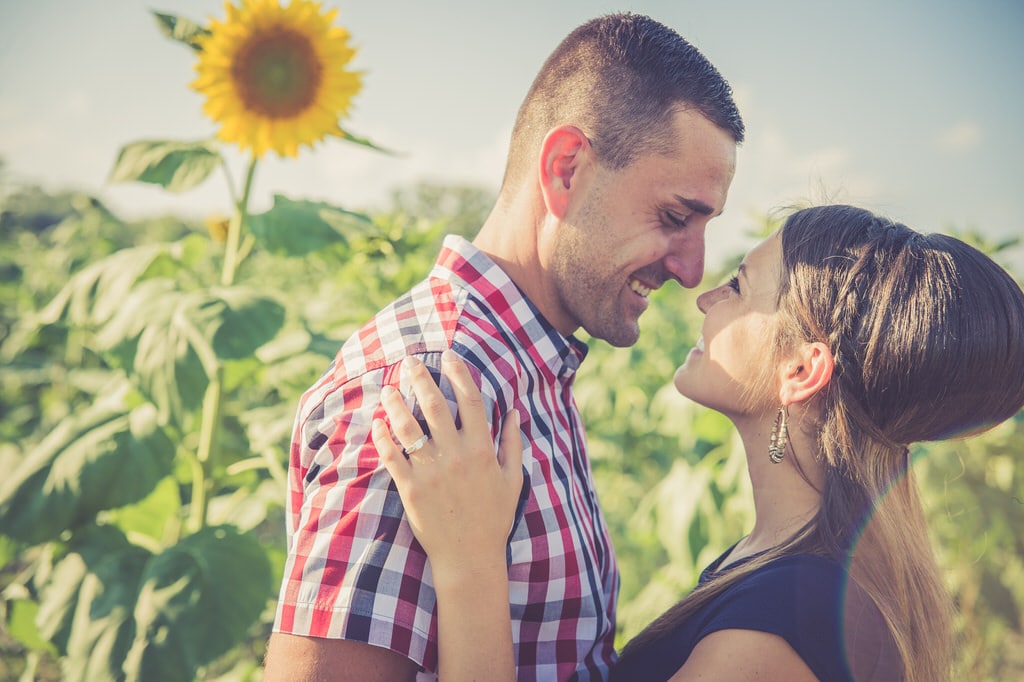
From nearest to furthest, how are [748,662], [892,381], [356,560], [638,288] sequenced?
[356,560] → [748,662] → [892,381] → [638,288]

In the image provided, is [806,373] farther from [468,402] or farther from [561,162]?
[468,402]

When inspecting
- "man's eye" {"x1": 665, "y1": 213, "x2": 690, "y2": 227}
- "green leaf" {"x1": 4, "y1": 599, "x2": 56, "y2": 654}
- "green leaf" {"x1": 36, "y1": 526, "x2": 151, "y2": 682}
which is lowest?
"green leaf" {"x1": 4, "y1": 599, "x2": 56, "y2": 654}

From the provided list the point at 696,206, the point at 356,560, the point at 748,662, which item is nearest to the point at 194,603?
the point at 356,560

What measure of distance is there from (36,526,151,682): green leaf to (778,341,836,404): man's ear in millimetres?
1711

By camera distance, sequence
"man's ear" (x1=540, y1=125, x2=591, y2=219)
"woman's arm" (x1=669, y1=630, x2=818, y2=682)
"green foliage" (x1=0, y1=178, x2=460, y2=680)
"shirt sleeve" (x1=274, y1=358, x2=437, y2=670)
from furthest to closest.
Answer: "green foliage" (x1=0, y1=178, x2=460, y2=680), "man's ear" (x1=540, y1=125, x2=591, y2=219), "woman's arm" (x1=669, y1=630, x2=818, y2=682), "shirt sleeve" (x1=274, y1=358, x2=437, y2=670)

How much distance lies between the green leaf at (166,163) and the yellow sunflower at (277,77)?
0.12m

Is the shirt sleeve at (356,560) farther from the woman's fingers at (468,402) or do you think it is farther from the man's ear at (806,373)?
the man's ear at (806,373)

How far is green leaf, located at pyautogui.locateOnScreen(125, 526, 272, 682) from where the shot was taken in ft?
6.38

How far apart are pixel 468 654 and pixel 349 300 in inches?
111

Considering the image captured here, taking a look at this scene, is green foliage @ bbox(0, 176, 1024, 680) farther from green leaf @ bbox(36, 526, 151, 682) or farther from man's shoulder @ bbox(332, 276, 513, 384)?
man's shoulder @ bbox(332, 276, 513, 384)

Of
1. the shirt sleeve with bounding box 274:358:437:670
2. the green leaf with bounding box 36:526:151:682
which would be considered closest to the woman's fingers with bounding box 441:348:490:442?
the shirt sleeve with bounding box 274:358:437:670

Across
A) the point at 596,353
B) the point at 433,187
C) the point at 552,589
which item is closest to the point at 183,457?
the point at 552,589

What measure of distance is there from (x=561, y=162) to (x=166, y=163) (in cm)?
103

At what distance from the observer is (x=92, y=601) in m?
2.10
